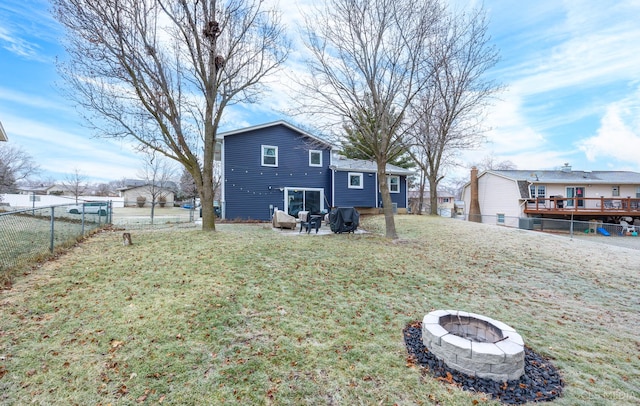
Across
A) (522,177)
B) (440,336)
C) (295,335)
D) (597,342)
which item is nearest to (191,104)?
(295,335)

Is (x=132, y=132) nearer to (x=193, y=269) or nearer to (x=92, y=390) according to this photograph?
(x=193, y=269)

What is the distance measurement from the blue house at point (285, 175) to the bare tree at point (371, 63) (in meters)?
4.10

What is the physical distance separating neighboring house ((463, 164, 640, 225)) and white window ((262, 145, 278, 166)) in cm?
1692

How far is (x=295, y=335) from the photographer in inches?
136

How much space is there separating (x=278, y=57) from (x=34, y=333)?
1036 centimetres

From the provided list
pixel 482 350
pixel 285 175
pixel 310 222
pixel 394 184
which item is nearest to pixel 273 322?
pixel 482 350

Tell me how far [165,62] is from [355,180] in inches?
481

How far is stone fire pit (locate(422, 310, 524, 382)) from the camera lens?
2.73 meters

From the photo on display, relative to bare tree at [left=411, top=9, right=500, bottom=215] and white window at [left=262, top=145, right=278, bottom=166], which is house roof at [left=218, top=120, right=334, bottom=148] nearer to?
white window at [left=262, top=145, right=278, bottom=166]

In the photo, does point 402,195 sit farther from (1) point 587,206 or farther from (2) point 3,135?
(2) point 3,135

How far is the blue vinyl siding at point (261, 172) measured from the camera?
15219 mm

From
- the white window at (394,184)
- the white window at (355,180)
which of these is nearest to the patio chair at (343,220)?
the white window at (355,180)

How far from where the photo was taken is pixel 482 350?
109 inches

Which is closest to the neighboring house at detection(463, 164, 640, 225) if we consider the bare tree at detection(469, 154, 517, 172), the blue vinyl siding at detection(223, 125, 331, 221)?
the blue vinyl siding at detection(223, 125, 331, 221)
